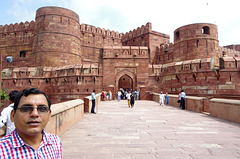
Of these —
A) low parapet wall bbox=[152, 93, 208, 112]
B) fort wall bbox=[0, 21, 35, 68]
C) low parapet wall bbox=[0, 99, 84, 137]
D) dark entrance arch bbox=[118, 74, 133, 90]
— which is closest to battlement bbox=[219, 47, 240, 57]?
dark entrance arch bbox=[118, 74, 133, 90]

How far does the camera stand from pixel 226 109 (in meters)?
6.04

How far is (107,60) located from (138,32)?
10082mm

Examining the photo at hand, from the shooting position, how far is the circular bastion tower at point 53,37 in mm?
20500

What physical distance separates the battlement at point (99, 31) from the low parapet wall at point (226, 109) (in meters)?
21.1

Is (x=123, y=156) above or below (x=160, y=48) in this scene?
below

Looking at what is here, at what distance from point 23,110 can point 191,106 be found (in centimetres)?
878

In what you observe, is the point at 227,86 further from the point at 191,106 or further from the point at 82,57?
the point at 82,57

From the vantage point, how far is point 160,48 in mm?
22359

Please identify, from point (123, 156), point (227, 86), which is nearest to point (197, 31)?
point (227, 86)

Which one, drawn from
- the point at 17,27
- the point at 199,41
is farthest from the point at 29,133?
the point at 17,27

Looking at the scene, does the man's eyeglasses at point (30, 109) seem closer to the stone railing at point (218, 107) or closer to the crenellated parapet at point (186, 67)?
the stone railing at point (218, 107)

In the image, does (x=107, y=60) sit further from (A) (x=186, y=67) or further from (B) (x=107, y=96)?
(A) (x=186, y=67)

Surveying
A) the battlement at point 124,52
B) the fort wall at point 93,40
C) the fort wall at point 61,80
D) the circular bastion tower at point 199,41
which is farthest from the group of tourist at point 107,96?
the fort wall at point 93,40

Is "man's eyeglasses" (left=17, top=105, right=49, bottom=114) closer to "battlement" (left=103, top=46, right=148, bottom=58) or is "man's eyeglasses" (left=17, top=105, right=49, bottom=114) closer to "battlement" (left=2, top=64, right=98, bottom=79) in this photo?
"battlement" (left=103, top=46, right=148, bottom=58)
